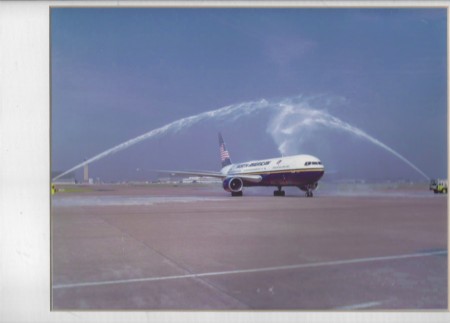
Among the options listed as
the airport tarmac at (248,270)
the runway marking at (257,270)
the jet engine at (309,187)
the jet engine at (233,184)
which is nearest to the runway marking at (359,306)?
the airport tarmac at (248,270)

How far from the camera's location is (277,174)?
29344mm

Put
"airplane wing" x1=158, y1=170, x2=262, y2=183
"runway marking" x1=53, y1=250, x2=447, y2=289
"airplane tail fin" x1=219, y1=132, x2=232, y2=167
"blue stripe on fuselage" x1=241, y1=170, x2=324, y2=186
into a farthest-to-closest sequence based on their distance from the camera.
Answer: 1. "airplane tail fin" x1=219, y1=132, x2=232, y2=167
2. "airplane wing" x1=158, y1=170, x2=262, y2=183
3. "blue stripe on fuselage" x1=241, y1=170, x2=324, y2=186
4. "runway marking" x1=53, y1=250, x2=447, y2=289

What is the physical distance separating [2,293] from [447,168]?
8.26 m

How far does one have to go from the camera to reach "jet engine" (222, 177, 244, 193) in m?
30.9

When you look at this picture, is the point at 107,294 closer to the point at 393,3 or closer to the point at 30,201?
the point at 30,201

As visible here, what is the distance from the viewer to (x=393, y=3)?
6.74 meters

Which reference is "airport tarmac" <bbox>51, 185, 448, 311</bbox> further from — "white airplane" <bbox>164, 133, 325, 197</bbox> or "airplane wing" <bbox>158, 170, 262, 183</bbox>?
"airplane wing" <bbox>158, 170, 262, 183</bbox>

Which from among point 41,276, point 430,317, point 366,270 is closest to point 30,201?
point 41,276

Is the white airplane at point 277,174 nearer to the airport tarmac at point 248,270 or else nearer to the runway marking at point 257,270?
the airport tarmac at point 248,270

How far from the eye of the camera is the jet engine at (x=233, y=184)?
102 ft

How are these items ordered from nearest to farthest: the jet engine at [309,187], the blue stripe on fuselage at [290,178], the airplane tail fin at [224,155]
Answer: the blue stripe on fuselage at [290,178], the jet engine at [309,187], the airplane tail fin at [224,155]

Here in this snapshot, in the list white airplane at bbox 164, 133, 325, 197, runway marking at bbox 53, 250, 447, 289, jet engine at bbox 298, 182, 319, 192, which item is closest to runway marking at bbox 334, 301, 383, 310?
runway marking at bbox 53, 250, 447, 289

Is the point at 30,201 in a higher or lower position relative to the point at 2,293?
higher

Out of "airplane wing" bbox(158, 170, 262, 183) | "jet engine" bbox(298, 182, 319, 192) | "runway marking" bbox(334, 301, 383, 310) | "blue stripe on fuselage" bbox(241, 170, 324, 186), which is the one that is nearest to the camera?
"runway marking" bbox(334, 301, 383, 310)
